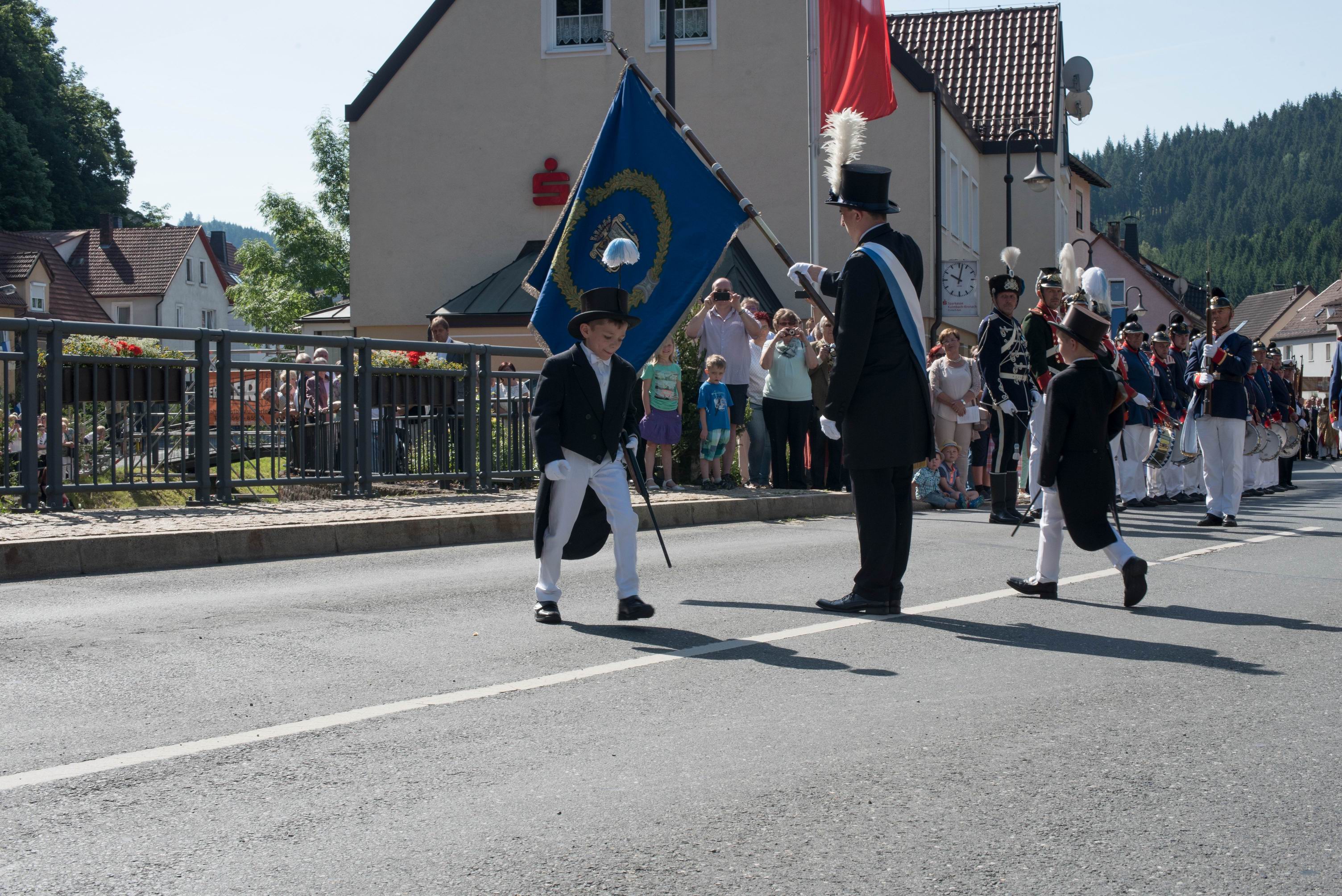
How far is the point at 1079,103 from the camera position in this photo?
124 feet

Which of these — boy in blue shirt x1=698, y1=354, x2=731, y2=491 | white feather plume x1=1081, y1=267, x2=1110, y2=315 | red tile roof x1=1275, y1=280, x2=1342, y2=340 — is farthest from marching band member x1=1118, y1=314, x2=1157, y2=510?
red tile roof x1=1275, y1=280, x2=1342, y2=340

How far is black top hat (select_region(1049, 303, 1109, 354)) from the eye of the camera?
8070 mm

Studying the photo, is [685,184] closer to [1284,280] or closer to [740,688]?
[740,688]

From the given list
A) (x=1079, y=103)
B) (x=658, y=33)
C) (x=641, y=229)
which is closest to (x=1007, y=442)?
(x=641, y=229)

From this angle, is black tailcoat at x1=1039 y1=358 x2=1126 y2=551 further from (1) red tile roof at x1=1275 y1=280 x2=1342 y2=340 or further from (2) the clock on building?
(1) red tile roof at x1=1275 y1=280 x2=1342 y2=340

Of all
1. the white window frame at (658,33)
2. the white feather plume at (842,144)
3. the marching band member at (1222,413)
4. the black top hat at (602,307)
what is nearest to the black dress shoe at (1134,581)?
the white feather plume at (842,144)

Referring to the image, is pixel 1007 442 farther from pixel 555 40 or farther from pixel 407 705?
pixel 555 40

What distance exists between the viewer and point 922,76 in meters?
28.9

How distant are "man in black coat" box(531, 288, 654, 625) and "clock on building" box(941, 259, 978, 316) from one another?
70.3 ft

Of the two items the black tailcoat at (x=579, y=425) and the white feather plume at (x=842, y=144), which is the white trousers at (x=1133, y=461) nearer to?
the white feather plume at (x=842, y=144)

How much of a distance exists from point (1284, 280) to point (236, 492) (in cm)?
15857

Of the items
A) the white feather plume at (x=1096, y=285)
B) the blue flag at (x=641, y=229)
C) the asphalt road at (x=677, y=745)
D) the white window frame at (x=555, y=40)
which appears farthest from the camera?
the white window frame at (x=555, y=40)

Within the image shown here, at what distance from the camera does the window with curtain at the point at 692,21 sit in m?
29.1

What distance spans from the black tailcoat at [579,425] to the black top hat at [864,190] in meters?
1.49
